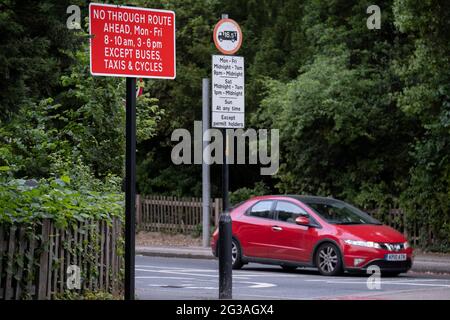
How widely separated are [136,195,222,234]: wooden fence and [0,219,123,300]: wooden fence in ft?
63.6

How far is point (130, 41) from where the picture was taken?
11211mm

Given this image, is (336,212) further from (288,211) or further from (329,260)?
(329,260)

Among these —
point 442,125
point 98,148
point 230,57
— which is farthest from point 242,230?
point 230,57

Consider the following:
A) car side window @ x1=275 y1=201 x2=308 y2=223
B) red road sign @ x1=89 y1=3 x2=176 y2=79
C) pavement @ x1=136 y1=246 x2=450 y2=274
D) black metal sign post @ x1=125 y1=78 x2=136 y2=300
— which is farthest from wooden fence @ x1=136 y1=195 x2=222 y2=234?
black metal sign post @ x1=125 y1=78 x2=136 y2=300

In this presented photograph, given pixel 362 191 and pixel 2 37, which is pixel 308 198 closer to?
pixel 362 191

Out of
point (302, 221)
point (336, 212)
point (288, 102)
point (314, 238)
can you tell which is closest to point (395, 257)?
point (314, 238)

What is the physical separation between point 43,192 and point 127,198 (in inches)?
102

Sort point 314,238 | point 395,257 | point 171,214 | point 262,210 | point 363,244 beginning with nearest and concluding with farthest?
point 363,244 → point 395,257 → point 314,238 → point 262,210 → point 171,214

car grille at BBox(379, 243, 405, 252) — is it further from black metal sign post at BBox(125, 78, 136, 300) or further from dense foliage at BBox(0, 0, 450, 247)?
black metal sign post at BBox(125, 78, 136, 300)

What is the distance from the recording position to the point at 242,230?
2192 centimetres

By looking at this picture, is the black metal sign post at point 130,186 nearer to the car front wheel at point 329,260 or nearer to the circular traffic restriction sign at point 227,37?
the circular traffic restriction sign at point 227,37

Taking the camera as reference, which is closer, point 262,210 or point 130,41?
point 130,41

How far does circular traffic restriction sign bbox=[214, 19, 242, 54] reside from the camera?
14547 mm

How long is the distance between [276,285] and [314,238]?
2.62 meters
